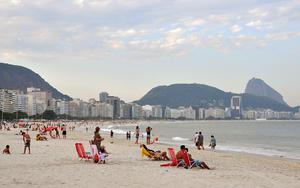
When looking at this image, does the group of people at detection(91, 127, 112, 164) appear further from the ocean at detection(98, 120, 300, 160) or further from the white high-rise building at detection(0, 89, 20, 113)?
the white high-rise building at detection(0, 89, 20, 113)

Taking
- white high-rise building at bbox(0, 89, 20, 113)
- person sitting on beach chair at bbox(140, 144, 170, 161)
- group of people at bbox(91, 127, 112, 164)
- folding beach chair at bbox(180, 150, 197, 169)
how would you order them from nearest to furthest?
folding beach chair at bbox(180, 150, 197, 169)
group of people at bbox(91, 127, 112, 164)
person sitting on beach chair at bbox(140, 144, 170, 161)
white high-rise building at bbox(0, 89, 20, 113)

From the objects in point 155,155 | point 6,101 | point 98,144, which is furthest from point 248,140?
point 6,101

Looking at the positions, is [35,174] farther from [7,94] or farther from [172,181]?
[7,94]

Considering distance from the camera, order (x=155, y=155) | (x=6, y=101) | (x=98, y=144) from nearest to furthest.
Result: 1. (x=98, y=144)
2. (x=155, y=155)
3. (x=6, y=101)

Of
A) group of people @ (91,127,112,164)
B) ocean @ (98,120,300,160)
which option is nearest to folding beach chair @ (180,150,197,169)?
group of people @ (91,127,112,164)

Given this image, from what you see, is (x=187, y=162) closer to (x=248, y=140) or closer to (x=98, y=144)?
(x=98, y=144)

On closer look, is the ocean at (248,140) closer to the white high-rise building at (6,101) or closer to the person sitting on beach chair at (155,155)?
the person sitting on beach chair at (155,155)

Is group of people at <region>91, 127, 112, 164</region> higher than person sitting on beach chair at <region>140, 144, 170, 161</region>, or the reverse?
group of people at <region>91, 127, 112, 164</region>

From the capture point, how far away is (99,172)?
11.6 metres

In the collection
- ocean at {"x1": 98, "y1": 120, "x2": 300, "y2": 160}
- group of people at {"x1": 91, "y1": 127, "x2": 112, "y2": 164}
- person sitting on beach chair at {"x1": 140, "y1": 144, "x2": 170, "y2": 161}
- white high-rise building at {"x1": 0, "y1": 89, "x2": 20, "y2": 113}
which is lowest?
ocean at {"x1": 98, "y1": 120, "x2": 300, "y2": 160}

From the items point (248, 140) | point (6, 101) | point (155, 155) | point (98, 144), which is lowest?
point (248, 140)

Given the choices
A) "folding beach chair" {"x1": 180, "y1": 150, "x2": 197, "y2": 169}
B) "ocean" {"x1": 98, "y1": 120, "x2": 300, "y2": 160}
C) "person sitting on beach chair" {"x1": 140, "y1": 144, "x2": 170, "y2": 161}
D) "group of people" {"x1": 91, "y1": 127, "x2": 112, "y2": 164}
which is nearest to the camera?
"folding beach chair" {"x1": 180, "y1": 150, "x2": 197, "y2": 169}

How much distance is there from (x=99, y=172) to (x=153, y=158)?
4829 millimetres

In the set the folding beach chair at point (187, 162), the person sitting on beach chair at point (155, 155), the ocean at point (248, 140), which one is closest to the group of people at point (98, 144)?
the person sitting on beach chair at point (155, 155)
